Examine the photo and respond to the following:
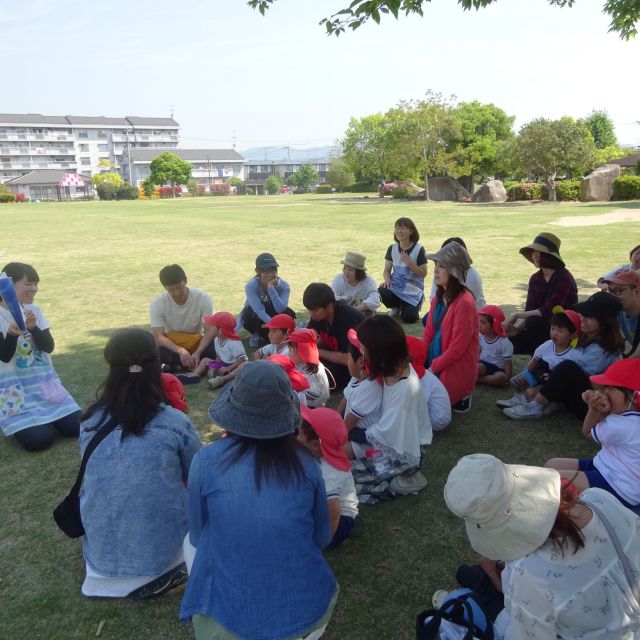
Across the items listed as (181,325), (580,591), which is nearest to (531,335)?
(181,325)

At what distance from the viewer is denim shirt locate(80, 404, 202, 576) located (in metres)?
2.64

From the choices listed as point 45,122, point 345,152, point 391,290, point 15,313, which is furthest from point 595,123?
point 45,122

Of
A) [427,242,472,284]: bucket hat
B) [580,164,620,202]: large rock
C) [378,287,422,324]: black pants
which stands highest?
[580,164,620,202]: large rock

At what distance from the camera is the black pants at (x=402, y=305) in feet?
26.3

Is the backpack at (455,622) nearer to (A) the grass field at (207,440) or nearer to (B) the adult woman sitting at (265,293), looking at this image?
(A) the grass field at (207,440)

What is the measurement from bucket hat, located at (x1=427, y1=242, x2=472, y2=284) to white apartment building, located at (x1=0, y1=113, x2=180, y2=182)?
354 ft

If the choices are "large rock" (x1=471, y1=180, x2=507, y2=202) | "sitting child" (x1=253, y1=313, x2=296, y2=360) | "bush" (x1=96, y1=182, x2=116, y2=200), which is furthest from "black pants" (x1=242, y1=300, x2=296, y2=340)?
"bush" (x1=96, y1=182, x2=116, y2=200)

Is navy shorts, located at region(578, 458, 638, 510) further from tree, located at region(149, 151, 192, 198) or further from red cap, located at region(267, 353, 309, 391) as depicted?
tree, located at region(149, 151, 192, 198)

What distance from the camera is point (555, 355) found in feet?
16.2

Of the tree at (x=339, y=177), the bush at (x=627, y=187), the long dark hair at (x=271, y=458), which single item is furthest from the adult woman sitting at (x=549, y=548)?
the tree at (x=339, y=177)

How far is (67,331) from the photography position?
8008 mm

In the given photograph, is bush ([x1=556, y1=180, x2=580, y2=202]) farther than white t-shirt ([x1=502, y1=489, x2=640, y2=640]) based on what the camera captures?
Yes

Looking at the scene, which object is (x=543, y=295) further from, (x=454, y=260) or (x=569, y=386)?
(x=454, y=260)

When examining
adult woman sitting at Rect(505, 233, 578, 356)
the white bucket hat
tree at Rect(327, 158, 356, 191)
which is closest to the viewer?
the white bucket hat
